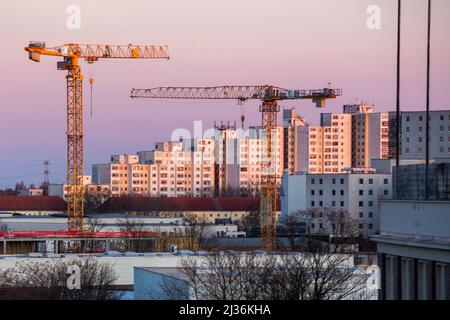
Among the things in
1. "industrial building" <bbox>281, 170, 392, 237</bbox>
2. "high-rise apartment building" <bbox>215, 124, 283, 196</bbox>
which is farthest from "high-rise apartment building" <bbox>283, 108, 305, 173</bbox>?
"industrial building" <bbox>281, 170, 392, 237</bbox>

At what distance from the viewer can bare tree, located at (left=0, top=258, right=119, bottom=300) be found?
27.3 m

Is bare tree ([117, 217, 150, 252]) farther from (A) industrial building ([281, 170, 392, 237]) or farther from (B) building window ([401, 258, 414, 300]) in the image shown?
(B) building window ([401, 258, 414, 300])

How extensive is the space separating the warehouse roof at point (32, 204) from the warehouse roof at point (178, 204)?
11.1ft

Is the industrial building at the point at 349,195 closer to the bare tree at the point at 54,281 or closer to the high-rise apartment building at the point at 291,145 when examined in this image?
the bare tree at the point at 54,281

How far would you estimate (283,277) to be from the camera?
73.7 feet

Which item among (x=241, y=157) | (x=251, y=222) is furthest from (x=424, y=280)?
(x=241, y=157)

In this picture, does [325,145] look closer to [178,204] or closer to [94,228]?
[178,204]

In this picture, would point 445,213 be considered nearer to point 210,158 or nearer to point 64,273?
point 64,273

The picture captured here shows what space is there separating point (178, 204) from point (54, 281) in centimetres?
6080

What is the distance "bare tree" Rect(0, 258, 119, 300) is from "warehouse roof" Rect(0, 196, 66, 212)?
173 feet

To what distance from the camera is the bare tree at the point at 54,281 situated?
1074 inches

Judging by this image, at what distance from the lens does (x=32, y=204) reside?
89.2 m
